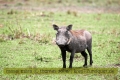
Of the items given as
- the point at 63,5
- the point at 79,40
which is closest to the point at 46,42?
the point at 79,40

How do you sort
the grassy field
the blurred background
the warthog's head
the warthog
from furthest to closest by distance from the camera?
the blurred background, the grassy field, the warthog, the warthog's head

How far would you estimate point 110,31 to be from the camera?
15.2 meters

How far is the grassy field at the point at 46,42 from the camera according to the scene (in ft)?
30.8

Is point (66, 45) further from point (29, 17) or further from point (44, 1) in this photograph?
point (44, 1)

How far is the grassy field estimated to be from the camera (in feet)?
30.8

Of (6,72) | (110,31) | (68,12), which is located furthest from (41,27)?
(6,72)

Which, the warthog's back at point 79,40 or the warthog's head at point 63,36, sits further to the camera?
the warthog's back at point 79,40

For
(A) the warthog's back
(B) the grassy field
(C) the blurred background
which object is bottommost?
(B) the grassy field

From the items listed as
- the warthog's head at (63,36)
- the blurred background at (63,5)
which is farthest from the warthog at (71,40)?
the blurred background at (63,5)

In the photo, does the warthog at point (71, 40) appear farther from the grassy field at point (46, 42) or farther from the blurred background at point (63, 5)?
the blurred background at point (63, 5)

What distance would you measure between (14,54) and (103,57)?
2638mm

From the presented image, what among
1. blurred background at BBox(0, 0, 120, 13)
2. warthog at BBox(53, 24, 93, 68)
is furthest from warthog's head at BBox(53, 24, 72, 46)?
blurred background at BBox(0, 0, 120, 13)

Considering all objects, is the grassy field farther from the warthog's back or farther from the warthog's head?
the warthog's head

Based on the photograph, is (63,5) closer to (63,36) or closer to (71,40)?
(71,40)
